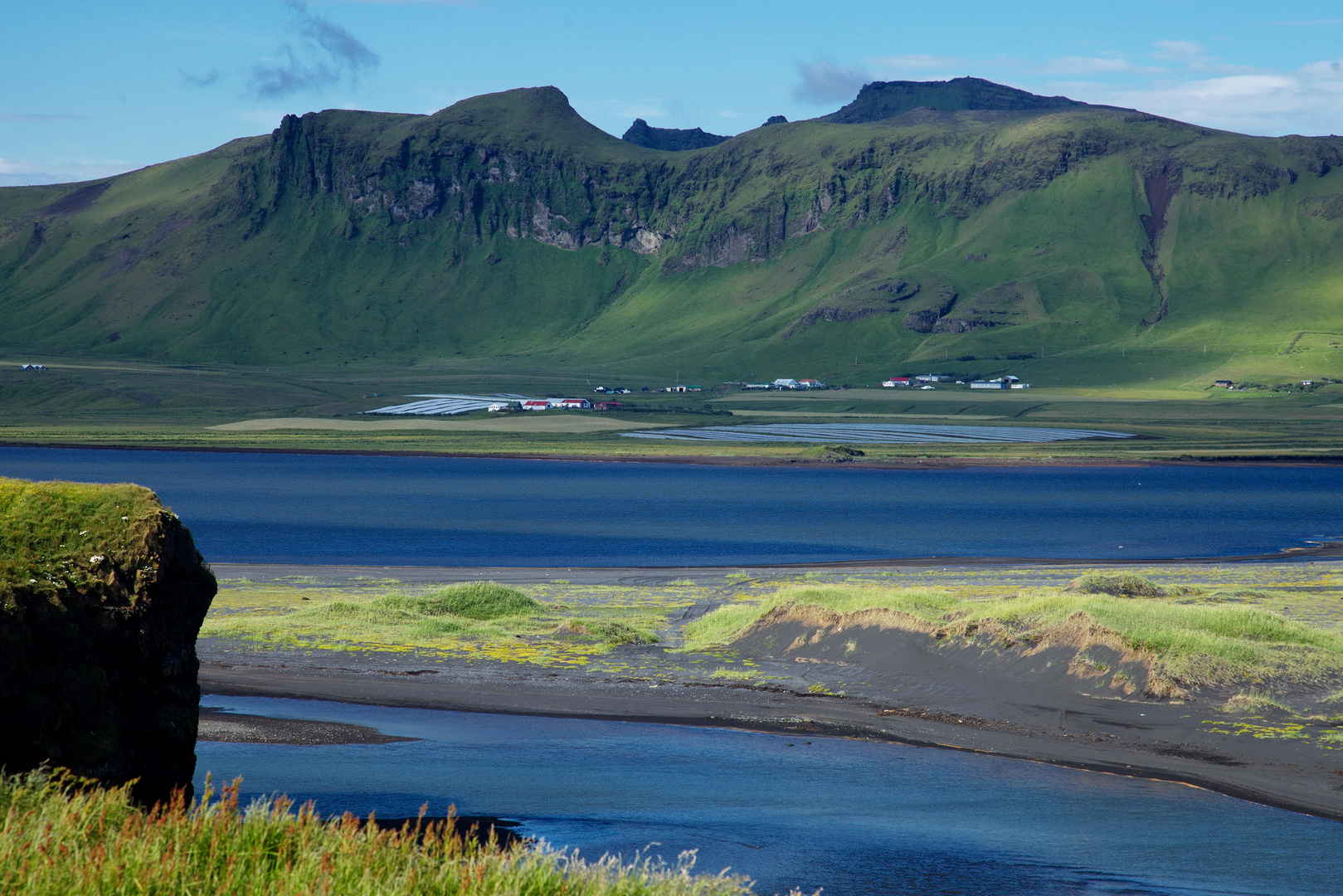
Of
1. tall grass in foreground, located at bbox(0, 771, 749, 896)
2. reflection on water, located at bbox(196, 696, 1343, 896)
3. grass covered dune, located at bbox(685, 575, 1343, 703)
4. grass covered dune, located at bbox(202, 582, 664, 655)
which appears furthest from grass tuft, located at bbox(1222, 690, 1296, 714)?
tall grass in foreground, located at bbox(0, 771, 749, 896)

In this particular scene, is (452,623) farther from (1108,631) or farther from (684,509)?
(684,509)

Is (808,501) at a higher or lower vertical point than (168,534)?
lower

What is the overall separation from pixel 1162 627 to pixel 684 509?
6597 cm

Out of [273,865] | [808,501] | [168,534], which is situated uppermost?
[168,534]

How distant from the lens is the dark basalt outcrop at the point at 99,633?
496 inches

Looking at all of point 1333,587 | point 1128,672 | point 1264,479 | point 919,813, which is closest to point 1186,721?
point 1128,672

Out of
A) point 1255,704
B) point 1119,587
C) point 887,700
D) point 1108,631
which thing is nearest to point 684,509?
point 1119,587

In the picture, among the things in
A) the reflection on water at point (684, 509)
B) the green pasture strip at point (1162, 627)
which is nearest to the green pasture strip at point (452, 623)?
the green pasture strip at point (1162, 627)

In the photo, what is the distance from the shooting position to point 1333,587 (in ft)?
146

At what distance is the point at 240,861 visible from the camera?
943cm

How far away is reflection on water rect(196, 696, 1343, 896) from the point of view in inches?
606

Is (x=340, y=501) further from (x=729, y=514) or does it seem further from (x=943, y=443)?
(x=943, y=443)

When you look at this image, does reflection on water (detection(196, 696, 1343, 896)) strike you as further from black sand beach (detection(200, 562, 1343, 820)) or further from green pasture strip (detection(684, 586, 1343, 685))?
Result: green pasture strip (detection(684, 586, 1343, 685))

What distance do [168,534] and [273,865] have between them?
17.8ft
